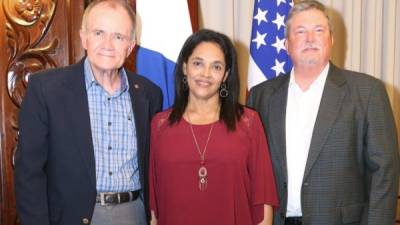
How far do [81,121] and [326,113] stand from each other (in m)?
1.12

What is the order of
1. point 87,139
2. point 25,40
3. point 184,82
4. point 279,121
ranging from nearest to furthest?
point 87,139 < point 279,121 < point 184,82 < point 25,40

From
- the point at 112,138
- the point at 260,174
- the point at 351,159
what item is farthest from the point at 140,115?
the point at 351,159

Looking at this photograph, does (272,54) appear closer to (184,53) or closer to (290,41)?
(290,41)

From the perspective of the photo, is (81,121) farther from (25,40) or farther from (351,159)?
(351,159)

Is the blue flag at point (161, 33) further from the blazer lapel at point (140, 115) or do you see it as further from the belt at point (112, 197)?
the belt at point (112, 197)

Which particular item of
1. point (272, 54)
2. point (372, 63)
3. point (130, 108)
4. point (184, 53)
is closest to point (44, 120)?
point (130, 108)

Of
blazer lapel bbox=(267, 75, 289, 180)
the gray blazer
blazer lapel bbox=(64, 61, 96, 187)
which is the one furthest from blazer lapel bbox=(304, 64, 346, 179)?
blazer lapel bbox=(64, 61, 96, 187)

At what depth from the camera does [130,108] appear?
2098 millimetres

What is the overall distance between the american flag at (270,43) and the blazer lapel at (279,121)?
68cm

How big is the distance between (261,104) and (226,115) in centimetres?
25

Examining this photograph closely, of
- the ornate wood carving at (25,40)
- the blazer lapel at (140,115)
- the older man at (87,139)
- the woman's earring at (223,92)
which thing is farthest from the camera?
the ornate wood carving at (25,40)

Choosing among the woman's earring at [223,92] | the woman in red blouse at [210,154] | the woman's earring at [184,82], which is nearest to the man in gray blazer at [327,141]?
the woman in red blouse at [210,154]

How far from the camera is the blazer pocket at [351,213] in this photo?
2.05 m

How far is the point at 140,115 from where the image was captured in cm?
212
